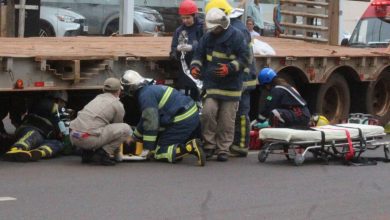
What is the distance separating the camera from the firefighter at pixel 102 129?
11172 mm

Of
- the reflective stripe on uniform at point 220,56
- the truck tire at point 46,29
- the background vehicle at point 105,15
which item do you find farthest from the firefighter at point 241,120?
the background vehicle at point 105,15

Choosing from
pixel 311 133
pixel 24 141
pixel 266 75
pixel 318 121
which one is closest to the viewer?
pixel 24 141

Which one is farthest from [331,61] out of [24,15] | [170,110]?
[24,15]

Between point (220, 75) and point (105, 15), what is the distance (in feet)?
34.7

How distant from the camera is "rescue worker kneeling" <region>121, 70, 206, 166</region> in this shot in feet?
37.8

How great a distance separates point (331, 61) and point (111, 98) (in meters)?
5.33

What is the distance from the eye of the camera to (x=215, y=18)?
38.8ft

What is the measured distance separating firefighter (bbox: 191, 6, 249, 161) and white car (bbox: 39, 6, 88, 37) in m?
8.94

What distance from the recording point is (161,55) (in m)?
13.0

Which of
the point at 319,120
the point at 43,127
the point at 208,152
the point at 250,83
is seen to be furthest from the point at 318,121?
the point at 43,127

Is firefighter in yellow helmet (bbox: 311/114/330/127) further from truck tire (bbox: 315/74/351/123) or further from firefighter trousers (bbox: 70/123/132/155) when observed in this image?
firefighter trousers (bbox: 70/123/132/155)

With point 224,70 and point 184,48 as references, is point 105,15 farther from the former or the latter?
point 224,70

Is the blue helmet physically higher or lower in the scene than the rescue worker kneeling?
higher

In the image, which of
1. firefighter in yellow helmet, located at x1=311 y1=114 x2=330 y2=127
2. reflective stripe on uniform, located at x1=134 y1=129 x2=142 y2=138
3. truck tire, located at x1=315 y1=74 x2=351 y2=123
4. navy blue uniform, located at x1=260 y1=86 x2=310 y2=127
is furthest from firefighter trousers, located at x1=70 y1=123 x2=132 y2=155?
truck tire, located at x1=315 y1=74 x2=351 y2=123
